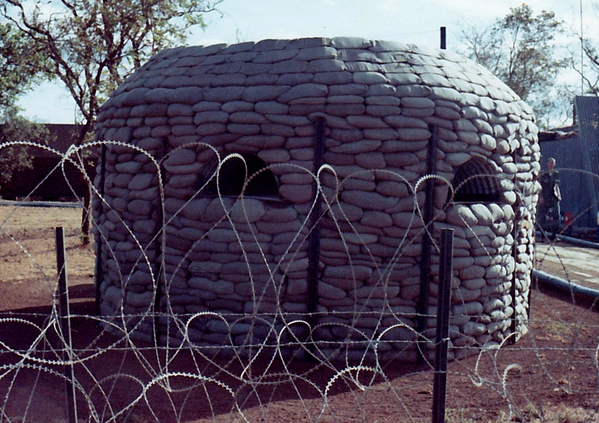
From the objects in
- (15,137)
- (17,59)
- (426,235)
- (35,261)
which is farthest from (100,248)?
(15,137)

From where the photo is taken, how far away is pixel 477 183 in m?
7.28

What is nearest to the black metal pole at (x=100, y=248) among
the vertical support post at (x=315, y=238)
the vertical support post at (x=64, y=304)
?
the vertical support post at (x=315, y=238)

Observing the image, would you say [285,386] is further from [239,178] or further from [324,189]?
[239,178]

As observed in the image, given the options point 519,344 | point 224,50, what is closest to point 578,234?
point 519,344

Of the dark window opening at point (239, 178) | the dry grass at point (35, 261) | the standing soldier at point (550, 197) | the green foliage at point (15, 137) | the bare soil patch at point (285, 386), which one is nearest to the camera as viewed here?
the bare soil patch at point (285, 386)

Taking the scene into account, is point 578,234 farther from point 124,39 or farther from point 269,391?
point 269,391

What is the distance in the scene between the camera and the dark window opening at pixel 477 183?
6.72 m

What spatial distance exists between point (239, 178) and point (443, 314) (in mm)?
4130

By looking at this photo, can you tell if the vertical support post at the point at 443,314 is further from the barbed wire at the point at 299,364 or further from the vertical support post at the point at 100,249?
the vertical support post at the point at 100,249

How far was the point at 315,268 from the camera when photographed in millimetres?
6039

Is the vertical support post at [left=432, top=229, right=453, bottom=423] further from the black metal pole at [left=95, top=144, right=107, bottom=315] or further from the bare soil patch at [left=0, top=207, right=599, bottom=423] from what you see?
the black metal pole at [left=95, top=144, right=107, bottom=315]

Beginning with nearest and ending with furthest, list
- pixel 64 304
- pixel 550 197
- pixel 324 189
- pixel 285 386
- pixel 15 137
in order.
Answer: pixel 64 304, pixel 285 386, pixel 324 189, pixel 550 197, pixel 15 137

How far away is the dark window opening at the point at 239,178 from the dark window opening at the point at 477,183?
212 centimetres

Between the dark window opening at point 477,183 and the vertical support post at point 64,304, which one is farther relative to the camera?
the dark window opening at point 477,183
